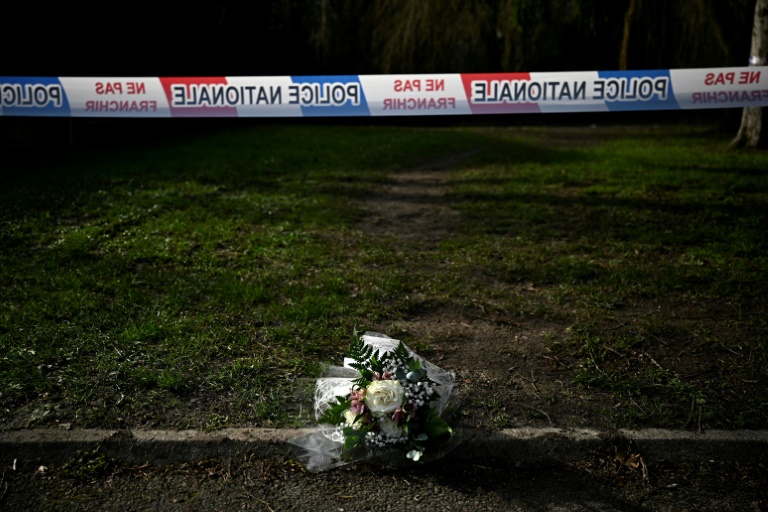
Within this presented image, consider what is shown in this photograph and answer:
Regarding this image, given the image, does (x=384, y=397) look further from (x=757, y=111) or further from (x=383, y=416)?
(x=757, y=111)

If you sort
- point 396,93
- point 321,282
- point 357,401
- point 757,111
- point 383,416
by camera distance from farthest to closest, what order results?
point 757,111 → point 396,93 → point 321,282 → point 357,401 → point 383,416

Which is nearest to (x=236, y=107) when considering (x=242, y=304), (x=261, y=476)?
(x=242, y=304)

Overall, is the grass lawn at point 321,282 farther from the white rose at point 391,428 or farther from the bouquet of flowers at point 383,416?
the white rose at point 391,428

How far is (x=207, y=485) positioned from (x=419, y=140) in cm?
1272

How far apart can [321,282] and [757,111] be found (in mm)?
10458

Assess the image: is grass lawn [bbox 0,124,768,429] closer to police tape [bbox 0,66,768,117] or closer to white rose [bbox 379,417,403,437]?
white rose [bbox 379,417,403,437]

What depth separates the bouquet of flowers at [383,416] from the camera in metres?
3.13

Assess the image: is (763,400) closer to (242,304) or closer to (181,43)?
(242,304)

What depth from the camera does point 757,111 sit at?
12.5m

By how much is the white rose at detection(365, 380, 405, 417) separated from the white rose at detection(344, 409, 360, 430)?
0.32 ft

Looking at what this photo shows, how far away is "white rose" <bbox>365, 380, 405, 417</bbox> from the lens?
10.2ft

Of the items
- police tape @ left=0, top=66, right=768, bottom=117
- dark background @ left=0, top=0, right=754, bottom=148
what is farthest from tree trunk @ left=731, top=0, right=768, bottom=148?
police tape @ left=0, top=66, right=768, bottom=117

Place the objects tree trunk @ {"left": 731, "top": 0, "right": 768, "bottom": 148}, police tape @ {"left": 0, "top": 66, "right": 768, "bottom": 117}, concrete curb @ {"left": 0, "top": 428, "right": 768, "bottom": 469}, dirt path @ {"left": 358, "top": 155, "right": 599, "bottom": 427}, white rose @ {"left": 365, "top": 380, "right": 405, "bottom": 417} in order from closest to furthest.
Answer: white rose @ {"left": 365, "top": 380, "right": 405, "bottom": 417}, concrete curb @ {"left": 0, "top": 428, "right": 768, "bottom": 469}, dirt path @ {"left": 358, "top": 155, "right": 599, "bottom": 427}, police tape @ {"left": 0, "top": 66, "right": 768, "bottom": 117}, tree trunk @ {"left": 731, "top": 0, "right": 768, "bottom": 148}

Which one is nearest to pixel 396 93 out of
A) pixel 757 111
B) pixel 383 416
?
pixel 383 416
